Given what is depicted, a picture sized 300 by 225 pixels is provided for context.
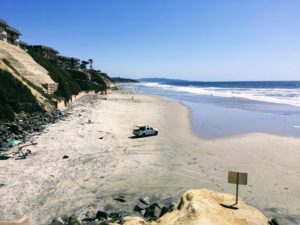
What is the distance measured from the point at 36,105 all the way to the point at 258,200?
32.5 meters

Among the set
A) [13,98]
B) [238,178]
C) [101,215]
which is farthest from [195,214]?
[13,98]

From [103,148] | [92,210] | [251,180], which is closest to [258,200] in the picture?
[251,180]

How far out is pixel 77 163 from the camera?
2138 centimetres

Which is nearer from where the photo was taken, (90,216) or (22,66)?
(90,216)

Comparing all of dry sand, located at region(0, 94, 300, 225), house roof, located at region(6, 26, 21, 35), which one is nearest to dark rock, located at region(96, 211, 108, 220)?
dry sand, located at region(0, 94, 300, 225)

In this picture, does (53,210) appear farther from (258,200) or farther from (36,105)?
(36,105)

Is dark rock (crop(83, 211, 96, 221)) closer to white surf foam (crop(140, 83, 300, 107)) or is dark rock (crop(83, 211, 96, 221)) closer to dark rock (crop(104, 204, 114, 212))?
dark rock (crop(104, 204, 114, 212))

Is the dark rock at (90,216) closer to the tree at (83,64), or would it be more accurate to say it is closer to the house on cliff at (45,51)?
the house on cliff at (45,51)

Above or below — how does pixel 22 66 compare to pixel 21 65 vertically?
below

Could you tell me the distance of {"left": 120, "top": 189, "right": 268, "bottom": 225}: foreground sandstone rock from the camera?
10.0 m

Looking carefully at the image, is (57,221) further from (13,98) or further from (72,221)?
(13,98)

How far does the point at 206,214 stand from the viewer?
1027 cm

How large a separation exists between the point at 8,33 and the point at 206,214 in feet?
285

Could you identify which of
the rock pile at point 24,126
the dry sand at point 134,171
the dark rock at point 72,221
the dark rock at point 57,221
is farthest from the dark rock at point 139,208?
the rock pile at point 24,126
